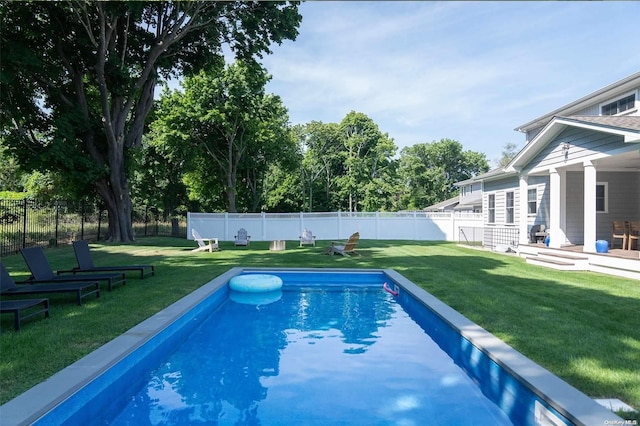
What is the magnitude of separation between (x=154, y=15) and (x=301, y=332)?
19.1 meters

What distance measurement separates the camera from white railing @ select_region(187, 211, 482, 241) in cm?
2555

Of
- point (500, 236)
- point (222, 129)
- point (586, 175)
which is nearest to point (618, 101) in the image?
point (586, 175)

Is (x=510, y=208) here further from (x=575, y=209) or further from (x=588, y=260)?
(x=588, y=260)

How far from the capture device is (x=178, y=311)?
21.3 feet

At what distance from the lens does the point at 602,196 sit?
1382 centimetres

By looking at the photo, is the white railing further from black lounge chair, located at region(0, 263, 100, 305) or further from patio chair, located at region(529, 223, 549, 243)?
black lounge chair, located at region(0, 263, 100, 305)

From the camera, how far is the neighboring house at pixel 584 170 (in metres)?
10.7

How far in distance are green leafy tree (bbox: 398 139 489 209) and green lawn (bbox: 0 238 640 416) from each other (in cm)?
4433

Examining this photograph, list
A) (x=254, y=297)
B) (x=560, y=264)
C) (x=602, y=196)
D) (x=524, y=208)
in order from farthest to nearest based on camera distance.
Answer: (x=524, y=208), (x=602, y=196), (x=560, y=264), (x=254, y=297)

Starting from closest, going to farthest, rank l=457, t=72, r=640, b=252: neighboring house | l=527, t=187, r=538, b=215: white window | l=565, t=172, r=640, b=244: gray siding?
1. l=457, t=72, r=640, b=252: neighboring house
2. l=565, t=172, r=640, b=244: gray siding
3. l=527, t=187, r=538, b=215: white window

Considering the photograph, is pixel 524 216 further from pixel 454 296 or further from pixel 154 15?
pixel 154 15

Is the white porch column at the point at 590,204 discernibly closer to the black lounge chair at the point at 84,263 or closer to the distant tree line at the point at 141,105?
the black lounge chair at the point at 84,263

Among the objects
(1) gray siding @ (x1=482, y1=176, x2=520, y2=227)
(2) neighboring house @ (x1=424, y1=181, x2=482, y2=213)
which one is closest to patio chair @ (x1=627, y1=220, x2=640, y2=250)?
(1) gray siding @ (x1=482, y1=176, x2=520, y2=227)

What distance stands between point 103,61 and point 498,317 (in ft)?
60.6
